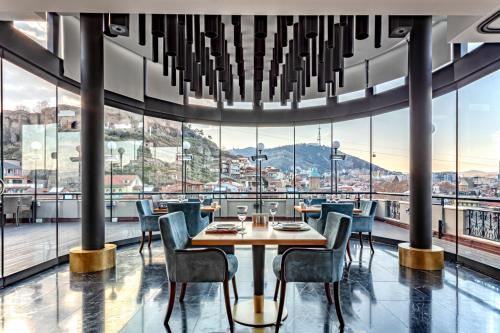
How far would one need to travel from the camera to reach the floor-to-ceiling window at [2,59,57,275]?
4664 mm

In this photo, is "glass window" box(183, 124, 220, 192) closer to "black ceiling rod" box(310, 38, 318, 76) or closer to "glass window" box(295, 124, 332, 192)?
"glass window" box(295, 124, 332, 192)

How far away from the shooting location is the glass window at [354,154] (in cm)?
838

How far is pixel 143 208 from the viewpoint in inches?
250

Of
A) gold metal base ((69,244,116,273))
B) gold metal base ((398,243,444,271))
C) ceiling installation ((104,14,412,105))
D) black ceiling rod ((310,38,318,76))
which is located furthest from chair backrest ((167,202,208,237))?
gold metal base ((398,243,444,271))

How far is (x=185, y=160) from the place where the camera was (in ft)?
28.8

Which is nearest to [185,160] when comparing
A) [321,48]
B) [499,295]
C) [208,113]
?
[208,113]

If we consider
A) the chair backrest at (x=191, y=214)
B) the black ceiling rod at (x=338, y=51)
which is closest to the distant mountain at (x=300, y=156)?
the chair backrest at (x=191, y=214)

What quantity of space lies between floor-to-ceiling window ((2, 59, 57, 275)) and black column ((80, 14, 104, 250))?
873mm

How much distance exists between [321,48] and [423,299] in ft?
11.1

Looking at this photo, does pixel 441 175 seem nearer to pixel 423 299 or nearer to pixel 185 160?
pixel 423 299

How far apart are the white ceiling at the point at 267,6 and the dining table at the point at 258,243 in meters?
2.14

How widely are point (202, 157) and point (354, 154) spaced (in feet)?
14.2

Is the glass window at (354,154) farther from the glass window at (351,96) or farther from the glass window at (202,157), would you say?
the glass window at (202,157)

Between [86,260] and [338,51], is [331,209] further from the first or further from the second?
[86,260]
